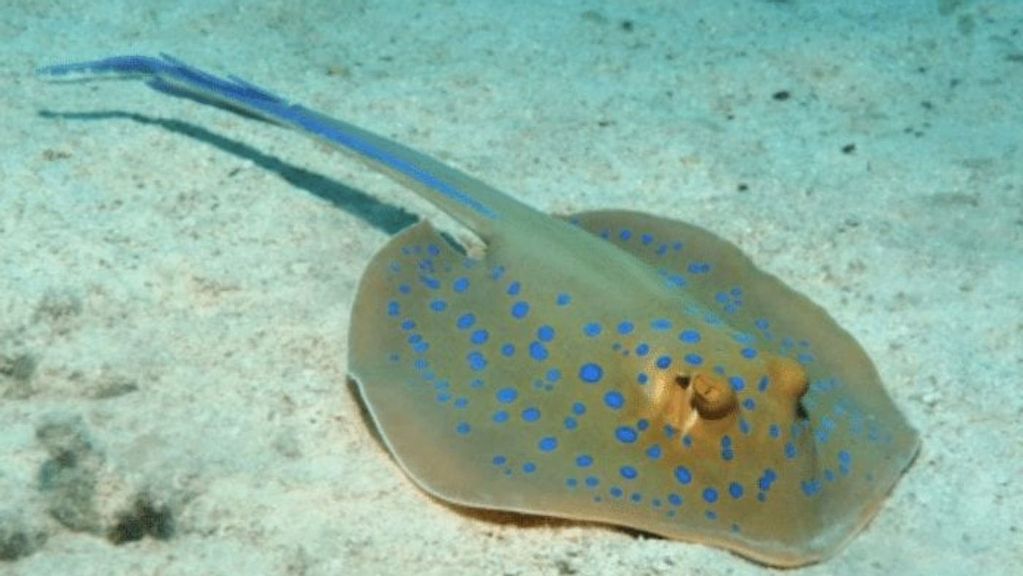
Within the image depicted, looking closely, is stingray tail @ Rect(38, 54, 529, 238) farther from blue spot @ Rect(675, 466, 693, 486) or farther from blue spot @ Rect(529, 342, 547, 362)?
blue spot @ Rect(675, 466, 693, 486)

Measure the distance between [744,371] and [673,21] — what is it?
4090mm

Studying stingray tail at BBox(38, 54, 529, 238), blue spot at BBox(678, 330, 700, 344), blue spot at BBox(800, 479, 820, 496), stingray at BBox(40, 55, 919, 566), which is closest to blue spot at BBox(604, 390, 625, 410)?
stingray at BBox(40, 55, 919, 566)

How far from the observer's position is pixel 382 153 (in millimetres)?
3783

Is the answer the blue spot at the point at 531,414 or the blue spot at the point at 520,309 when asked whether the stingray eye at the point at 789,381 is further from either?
the blue spot at the point at 520,309

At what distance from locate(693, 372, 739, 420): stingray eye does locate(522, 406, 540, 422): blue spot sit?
46 cm

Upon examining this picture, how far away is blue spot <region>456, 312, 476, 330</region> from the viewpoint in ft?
10.9

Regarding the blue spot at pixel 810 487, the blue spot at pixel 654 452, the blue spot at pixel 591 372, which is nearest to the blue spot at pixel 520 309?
the blue spot at pixel 591 372

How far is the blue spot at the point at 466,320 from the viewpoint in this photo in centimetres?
334

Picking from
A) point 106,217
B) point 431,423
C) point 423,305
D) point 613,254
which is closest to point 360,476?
point 431,423

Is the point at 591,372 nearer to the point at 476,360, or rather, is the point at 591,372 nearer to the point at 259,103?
the point at 476,360

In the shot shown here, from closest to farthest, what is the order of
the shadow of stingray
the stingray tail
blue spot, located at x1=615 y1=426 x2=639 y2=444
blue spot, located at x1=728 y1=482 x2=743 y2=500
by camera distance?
1. blue spot, located at x1=728 y1=482 x2=743 y2=500
2. blue spot, located at x1=615 y1=426 x2=639 y2=444
3. the stingray tail
4. the shadow of stingray

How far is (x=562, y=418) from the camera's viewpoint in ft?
9.52

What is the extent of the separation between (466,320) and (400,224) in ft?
4.26

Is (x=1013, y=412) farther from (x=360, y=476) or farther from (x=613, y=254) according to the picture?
(x=360, y=476)
